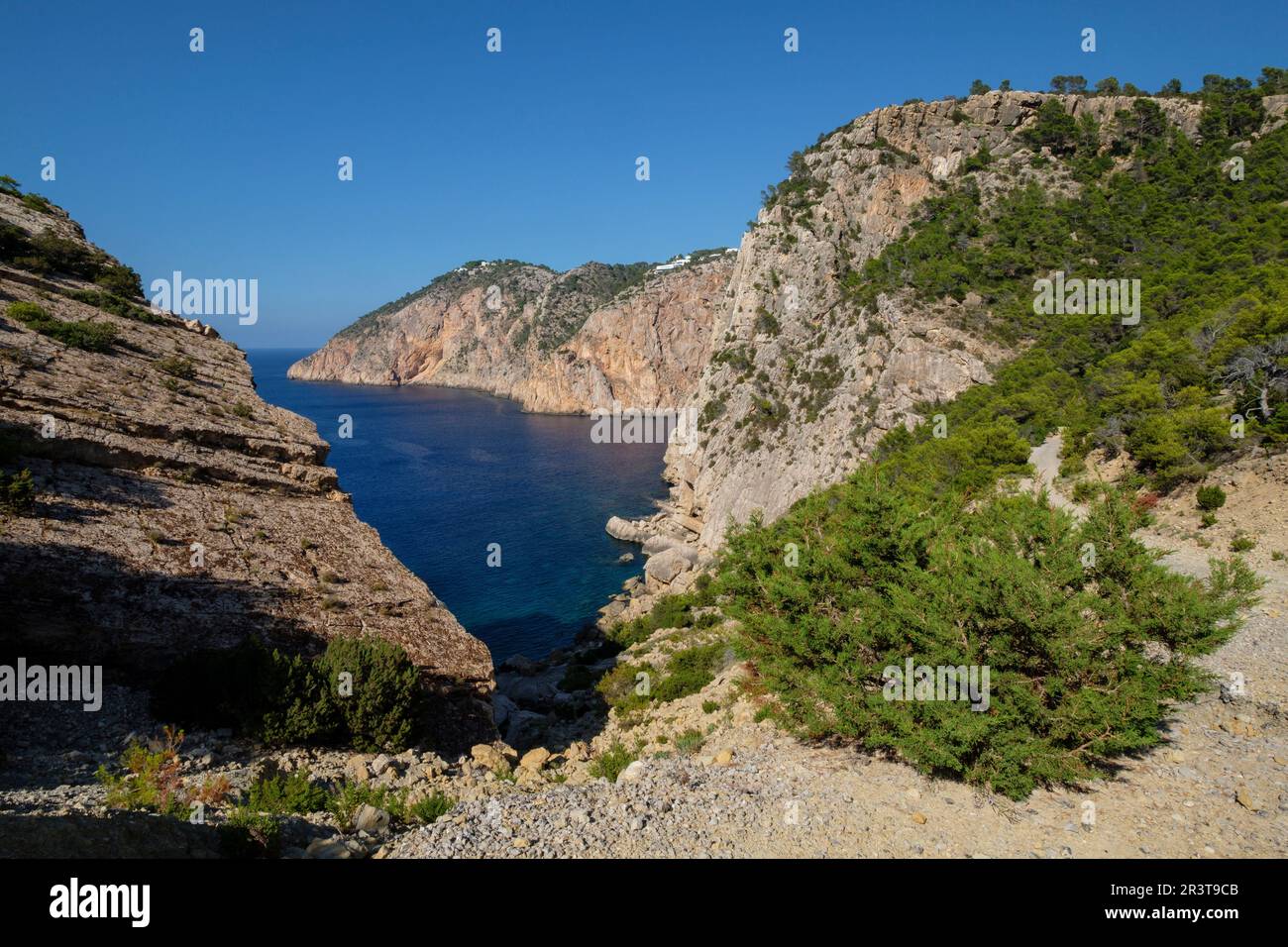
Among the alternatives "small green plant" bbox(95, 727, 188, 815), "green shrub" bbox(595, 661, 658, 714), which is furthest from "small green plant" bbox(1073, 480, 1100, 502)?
"small green plant" bbox(95, 727, 188, 815)

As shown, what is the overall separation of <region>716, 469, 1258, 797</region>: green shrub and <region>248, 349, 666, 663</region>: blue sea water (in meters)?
24.2

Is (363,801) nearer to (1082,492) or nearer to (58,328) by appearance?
(58,328)

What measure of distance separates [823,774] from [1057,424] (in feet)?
83.5

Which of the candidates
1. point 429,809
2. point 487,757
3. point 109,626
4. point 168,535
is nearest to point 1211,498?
point 487,757

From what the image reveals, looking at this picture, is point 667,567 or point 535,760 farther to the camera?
point 667,567

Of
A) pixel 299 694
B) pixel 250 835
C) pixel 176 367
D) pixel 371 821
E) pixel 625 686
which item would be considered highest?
pixel 176 367

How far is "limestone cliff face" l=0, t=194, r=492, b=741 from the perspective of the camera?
11070mm

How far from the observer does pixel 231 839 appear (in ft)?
22.4

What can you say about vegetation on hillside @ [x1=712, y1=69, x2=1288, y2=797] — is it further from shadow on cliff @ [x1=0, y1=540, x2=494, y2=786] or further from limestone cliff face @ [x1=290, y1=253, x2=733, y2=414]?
limestone cliff face @ [x1=290, y1=253, x2=733, y2=414]

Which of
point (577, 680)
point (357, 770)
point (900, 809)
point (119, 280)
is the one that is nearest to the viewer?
point (900, 809)

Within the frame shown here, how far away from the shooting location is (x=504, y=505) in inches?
2299

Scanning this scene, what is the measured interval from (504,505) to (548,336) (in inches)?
3465
